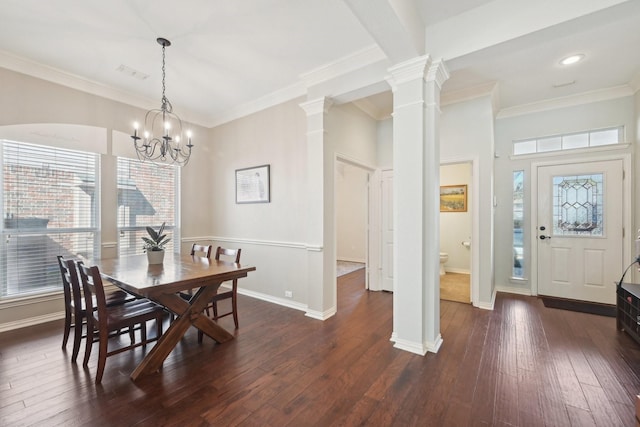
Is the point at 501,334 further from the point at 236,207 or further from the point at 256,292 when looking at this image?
the point at 236,207

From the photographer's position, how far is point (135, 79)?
340cm

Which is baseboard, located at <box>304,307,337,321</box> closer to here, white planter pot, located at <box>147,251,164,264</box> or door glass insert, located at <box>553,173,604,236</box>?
white planter pot, located at <box>147,251,164,264</box>

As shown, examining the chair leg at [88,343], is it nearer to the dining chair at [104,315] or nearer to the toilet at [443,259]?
the dining chair at [104,315]

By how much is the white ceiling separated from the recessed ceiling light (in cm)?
6

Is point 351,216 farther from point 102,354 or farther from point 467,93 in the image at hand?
point 102,354

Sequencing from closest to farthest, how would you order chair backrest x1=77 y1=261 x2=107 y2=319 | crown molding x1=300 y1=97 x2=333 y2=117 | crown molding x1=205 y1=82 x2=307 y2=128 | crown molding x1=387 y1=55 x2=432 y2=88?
chair backrest x1=77 y1=261 x2=107 y2=319 < crown molding x1=387 y1=55 x2=432 y2=88 < crown molding x1=300 y1=97 x2=333 y2=117 < crown molding x1=205 y1=82 x2=307 y2=128

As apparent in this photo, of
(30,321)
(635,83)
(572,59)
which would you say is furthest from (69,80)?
(635,83)

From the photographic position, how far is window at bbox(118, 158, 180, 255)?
3.81m

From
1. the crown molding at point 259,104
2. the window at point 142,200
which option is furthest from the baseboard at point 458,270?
the window at point 142,200

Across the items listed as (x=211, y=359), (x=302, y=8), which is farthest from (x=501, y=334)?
(x=302, y=8)

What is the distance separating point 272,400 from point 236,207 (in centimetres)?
306

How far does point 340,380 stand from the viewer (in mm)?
2062

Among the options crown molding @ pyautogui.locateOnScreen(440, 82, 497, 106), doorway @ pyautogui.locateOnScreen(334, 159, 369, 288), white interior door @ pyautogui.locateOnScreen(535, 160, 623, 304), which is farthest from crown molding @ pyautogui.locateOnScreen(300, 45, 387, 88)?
doorway @ pyautogui.locateOnScreen(334, 159, 369, 288)

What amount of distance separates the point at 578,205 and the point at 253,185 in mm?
4717
